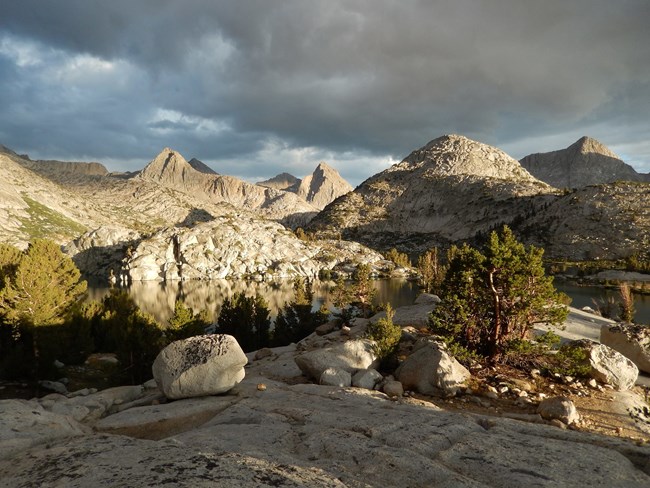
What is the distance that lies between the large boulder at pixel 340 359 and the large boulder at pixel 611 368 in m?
13.8

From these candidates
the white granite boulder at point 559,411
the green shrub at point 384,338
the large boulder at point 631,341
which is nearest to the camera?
the white granite boulder at point 559,411

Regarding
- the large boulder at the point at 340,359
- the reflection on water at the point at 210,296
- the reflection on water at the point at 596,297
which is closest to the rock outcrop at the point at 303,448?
the large boulder at the point at 340,359

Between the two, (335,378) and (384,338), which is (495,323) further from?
(335,378)

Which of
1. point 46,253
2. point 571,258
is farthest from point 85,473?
point 571,258

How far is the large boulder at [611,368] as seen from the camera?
2261cm

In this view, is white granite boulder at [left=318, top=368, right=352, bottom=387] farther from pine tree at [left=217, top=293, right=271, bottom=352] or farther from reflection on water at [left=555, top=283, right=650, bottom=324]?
reflection on water at [left=555, top=283, right=650, bottom=324]

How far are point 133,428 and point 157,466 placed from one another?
990 cm

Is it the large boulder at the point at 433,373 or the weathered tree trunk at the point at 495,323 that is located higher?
the weathered tree trunk at the point at 495,323

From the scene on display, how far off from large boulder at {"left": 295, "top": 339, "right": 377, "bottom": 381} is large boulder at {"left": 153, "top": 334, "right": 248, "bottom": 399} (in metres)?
6.72

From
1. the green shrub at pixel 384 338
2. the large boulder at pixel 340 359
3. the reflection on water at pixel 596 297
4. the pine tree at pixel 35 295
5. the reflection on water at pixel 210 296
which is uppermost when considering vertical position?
the pine tree at pixel 35 295

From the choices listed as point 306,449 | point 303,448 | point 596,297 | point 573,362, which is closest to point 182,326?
point 303,448

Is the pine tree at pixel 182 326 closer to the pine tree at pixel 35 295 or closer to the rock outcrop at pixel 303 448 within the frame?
the pine tree at pixel 35 295

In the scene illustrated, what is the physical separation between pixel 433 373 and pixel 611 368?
459 inches

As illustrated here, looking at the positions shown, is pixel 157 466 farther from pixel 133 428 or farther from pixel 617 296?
pixel 617 296
